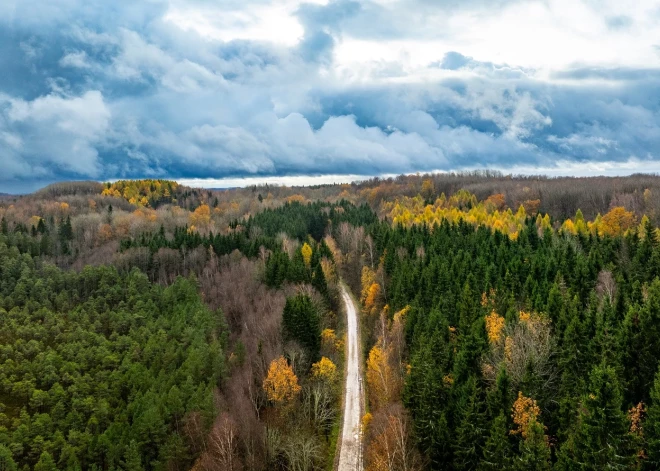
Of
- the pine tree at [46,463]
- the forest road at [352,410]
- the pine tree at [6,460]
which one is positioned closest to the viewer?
the forest road at [352,410]

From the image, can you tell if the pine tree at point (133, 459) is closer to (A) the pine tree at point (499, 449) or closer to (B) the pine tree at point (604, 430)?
(A) the pine tree at point (499, 449)

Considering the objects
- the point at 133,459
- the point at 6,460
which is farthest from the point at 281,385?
the point at 6,460

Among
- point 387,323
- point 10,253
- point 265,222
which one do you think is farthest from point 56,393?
point 265,222

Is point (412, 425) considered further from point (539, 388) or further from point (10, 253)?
point (10, 253)

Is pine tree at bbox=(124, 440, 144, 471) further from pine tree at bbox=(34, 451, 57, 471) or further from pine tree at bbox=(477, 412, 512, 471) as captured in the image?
pine tree at bbox=(477, 412, 512, 471)

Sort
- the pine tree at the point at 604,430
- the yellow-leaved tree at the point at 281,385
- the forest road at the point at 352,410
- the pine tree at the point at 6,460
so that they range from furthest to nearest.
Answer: the pine tree at the point at 6,460, the yellow-leaved tree at the point at 281,385, the forest road at the point at 352,410, the pine tree at the point at 604,430

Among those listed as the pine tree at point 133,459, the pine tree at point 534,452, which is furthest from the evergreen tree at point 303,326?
the pine tree at point 534,452
